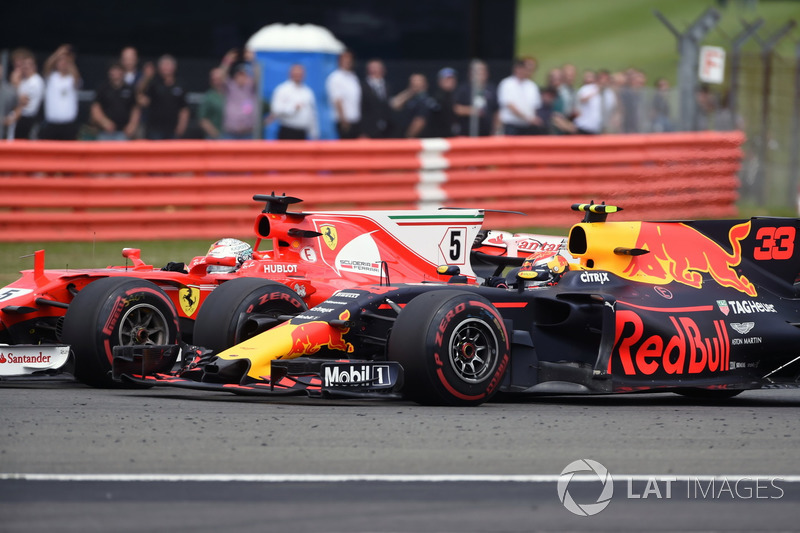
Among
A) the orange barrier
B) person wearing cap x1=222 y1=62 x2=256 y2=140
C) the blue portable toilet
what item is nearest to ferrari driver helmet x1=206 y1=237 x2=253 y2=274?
the orange barrier

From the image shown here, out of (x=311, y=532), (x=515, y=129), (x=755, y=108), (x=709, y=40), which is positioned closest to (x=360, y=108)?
(x=515, y=129)

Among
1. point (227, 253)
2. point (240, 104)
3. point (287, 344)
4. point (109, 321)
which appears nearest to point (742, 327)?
point (287, 344)

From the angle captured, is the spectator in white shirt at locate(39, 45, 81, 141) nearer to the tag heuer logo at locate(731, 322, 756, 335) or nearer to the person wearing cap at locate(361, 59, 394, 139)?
the person wearing cap at locate(361, 59, 394, 139)

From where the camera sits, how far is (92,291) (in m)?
9.43

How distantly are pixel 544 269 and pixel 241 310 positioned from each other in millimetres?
1985

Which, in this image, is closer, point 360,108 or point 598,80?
point 360,108

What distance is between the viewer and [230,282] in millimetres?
9648

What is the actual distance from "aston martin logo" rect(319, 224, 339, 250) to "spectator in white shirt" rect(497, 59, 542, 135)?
27.2 ft

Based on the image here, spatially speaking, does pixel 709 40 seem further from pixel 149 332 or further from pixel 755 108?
pixel 149 332

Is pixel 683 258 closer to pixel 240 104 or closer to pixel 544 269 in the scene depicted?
pixel 544 269

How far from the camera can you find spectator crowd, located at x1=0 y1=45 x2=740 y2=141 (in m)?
17.1

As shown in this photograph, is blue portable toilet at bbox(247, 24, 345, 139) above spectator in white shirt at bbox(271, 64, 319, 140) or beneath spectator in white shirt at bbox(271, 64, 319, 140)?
above

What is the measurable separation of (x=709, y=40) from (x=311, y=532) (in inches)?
1418

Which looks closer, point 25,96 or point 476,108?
point 25,96
